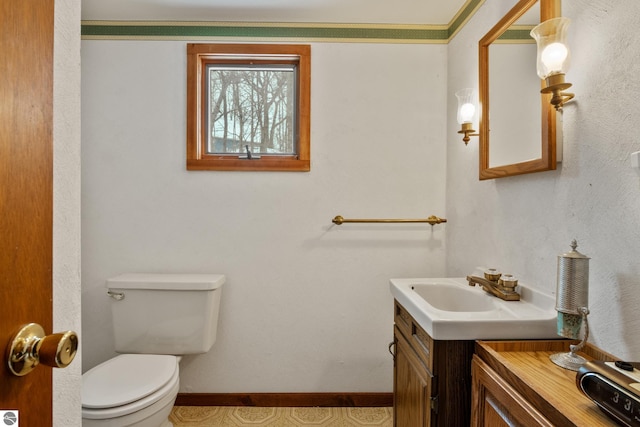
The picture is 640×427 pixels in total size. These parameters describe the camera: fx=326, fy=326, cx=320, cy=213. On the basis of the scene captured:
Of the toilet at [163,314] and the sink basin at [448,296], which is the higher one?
the sink basin at [448,296]

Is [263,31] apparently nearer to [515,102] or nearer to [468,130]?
[468,130]

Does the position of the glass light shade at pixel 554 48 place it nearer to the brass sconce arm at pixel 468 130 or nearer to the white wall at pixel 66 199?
the brass sconce arm at pixel 468 130

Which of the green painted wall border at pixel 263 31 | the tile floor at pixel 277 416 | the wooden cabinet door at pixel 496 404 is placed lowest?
the tile floor at pixel 277 416

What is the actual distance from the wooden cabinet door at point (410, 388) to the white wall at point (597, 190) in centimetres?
49

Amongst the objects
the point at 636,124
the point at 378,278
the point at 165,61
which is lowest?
the point at 378,278

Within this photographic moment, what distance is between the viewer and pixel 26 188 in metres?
0.42

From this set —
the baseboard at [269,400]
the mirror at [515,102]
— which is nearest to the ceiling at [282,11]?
the mirror at [515,102]

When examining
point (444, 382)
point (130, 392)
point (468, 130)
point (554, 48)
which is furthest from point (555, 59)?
point (130, 392)

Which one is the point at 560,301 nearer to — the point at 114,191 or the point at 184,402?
the point at 184,402

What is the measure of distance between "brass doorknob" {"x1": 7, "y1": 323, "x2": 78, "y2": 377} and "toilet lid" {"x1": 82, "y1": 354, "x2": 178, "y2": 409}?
1.06 metres

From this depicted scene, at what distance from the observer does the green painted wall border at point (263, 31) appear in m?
1.85

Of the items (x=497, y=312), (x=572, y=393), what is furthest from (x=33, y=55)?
(x=497, y=312)

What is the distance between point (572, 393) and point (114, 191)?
2133 mm

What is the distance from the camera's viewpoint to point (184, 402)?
1.88 m
